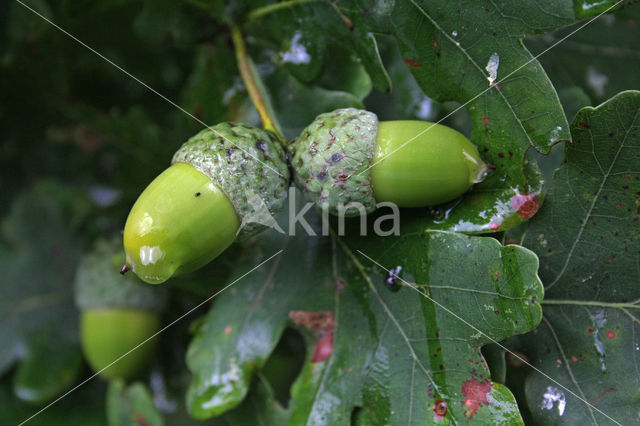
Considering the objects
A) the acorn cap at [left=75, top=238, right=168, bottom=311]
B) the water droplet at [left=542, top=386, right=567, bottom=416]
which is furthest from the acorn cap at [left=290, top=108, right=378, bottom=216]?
the acorn cap at [left=75, top=238, right=168, bottom=311]

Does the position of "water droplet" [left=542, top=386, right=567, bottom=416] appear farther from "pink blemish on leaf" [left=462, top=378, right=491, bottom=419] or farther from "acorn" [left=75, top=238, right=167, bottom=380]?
"acorn" [left=75, top=238, right=167, bottom=380]

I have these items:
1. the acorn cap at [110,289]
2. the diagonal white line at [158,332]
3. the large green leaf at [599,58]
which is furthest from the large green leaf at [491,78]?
the acorn cap at [110,289]

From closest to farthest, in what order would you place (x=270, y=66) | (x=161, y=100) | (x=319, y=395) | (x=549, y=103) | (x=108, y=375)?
(x=549, y=103), (x=319, y=395), (x=270, y=66), (x=108, y=375), (x=161, y=100)

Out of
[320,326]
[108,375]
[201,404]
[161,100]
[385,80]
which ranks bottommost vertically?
[108,375]

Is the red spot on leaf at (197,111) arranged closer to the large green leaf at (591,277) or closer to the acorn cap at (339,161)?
the acorn cap at (339,161)

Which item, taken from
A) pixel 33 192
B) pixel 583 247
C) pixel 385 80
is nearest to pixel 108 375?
pixel 33 192

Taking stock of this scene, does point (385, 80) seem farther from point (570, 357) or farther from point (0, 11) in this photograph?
point (0, 11)

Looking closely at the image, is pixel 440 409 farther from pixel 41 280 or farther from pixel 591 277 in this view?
pixel 41 280
